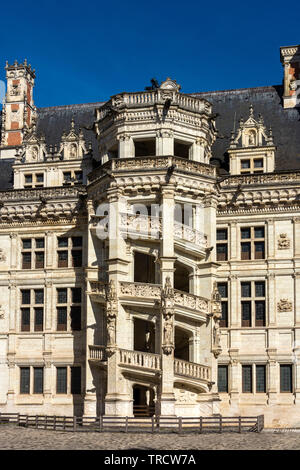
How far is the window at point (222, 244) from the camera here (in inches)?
1647

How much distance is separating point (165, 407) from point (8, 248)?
499 inches

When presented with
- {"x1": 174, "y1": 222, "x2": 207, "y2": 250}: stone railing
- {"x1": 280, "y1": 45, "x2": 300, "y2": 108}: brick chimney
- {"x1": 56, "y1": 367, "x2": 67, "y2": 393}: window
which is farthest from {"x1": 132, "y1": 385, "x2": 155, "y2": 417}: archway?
{"x1": 280, "y1": 45, "x2": 300, "y2": 108}: brick chimney

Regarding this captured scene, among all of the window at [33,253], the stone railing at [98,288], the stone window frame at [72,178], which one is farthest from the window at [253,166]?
the window at [33,253]

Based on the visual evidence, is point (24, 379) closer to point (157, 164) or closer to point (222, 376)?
point (222, 376)

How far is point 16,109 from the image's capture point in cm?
4897

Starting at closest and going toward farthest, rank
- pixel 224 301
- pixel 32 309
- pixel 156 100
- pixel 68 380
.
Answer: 1. pixel 156 100
2. pixel 224 301
3. pixel 68 380
4. pixel 32 309

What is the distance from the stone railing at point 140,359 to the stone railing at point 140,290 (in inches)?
97.0

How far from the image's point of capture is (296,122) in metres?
45.0

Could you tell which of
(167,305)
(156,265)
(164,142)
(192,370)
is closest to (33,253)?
(156,265)

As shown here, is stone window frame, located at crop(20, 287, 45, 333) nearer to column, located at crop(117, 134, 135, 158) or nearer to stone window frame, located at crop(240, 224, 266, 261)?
column, located at crop(117, 134, 135, 158)

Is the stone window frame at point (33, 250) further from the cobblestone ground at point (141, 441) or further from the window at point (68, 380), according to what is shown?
the cobblestone ground at point (141, 441)

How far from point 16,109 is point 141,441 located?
24041 mm

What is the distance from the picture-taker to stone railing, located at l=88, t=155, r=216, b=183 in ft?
128
